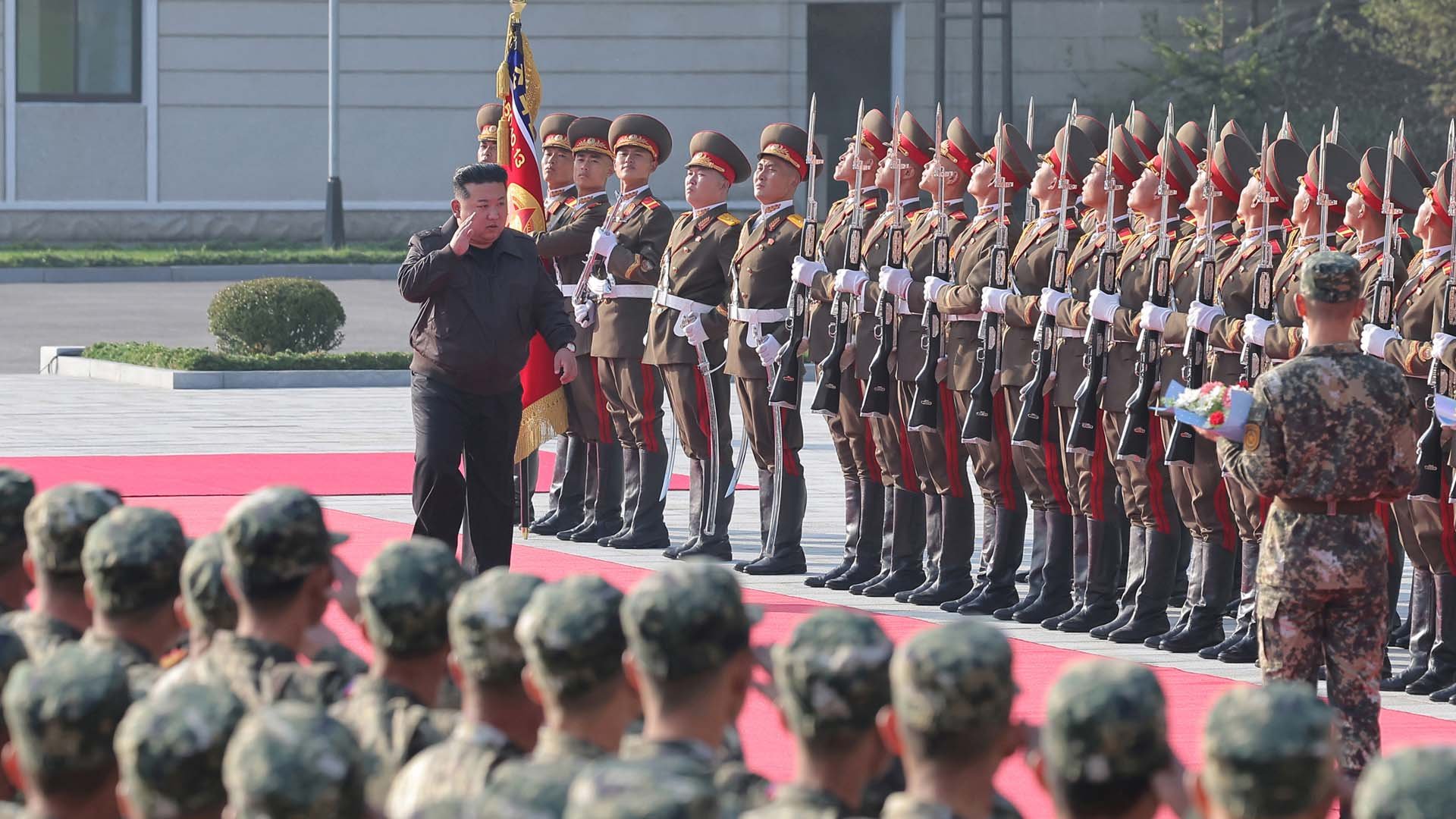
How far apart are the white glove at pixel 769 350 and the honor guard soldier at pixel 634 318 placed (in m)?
0.91

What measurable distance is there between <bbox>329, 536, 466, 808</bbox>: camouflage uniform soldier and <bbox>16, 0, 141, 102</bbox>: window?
28.5 meters

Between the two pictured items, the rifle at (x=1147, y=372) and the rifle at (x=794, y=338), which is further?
the rifle at (x=794, y=338)

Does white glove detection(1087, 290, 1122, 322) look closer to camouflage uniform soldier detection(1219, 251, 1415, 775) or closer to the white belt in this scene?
the white belt

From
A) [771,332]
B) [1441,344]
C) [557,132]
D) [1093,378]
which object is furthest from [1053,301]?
[557,132]

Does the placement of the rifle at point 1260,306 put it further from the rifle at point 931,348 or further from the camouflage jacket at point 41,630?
the camouflage jacket at point 41,630

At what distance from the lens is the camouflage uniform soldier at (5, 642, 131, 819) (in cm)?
354

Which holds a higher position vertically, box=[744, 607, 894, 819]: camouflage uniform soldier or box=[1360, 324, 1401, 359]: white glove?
box=[1360, 324, 1401, 359]: white glove

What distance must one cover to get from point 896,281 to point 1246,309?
168 centimetres

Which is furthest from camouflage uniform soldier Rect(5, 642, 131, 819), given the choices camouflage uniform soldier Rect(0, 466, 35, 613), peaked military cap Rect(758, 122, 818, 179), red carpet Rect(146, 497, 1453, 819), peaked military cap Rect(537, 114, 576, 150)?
peaked military cap Rect(537, 114, 576, 150)

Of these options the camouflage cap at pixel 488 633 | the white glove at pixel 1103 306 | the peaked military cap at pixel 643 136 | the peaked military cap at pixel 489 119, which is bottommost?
the camouflage cap at pixel 488 633

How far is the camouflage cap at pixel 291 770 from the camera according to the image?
3.13 m

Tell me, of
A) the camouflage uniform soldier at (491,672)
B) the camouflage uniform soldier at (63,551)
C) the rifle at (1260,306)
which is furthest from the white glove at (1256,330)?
the camouflage uniform soldier at (491,672)

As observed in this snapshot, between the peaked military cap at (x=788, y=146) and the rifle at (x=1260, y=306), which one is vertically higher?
the peaked military cap at (x=788, y=146)

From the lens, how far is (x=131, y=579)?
4.53 m
